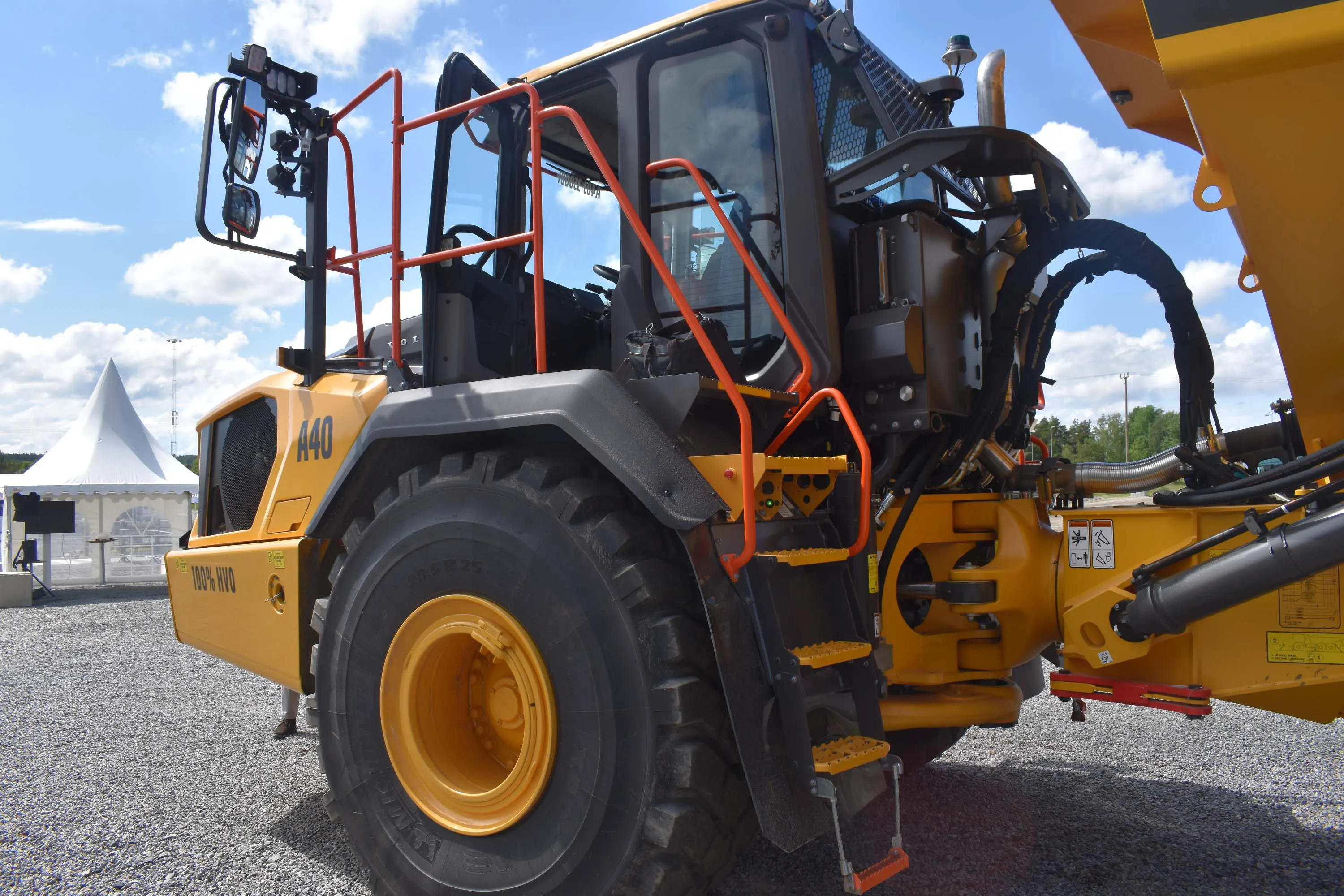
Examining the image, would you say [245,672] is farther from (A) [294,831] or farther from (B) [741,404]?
(B) [741,404]

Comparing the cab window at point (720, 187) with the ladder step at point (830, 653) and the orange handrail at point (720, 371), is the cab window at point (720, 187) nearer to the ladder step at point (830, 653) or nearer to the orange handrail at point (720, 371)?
the orange handrail at point (720, 371)

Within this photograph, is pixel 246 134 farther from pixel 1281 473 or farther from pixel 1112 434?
pixel 1112 434

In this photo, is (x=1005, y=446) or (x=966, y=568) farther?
(x=1005, y=446)

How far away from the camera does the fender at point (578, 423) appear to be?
2.38 meters

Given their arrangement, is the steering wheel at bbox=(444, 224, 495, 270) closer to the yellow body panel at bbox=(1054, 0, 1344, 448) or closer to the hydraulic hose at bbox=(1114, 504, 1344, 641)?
the yellow body panel at bbox=(1054, 0, 1344, 448)

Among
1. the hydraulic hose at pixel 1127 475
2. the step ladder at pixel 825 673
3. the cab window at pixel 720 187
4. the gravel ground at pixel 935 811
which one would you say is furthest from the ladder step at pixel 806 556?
the hydraulic hose at pixel 1127 475

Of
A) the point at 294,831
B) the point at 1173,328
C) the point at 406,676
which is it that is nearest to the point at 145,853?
the point at 294,831

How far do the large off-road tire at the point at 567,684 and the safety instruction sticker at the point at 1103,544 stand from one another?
1429 mm

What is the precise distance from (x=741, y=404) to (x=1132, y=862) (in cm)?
236

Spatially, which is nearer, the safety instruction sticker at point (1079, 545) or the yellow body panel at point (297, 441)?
the safety instruction sticker at point (1079, 545)

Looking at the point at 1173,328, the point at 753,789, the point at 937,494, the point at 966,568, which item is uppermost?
the point at 1173,328

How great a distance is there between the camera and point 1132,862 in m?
3.24

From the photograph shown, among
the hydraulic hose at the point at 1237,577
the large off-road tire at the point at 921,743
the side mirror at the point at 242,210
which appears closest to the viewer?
the hydraulic hose at the point at 1237,577

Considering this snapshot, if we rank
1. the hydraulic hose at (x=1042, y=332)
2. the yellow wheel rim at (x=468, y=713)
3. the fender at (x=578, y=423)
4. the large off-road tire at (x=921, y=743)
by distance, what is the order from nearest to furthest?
1. the fender at (x=578, y=423)
2. the yellow wheel rim at (x=468, y=713)
3. the hydraulic hose at (x=1042, y=332)
4. the large off-road tire at (x=921, y=743)
